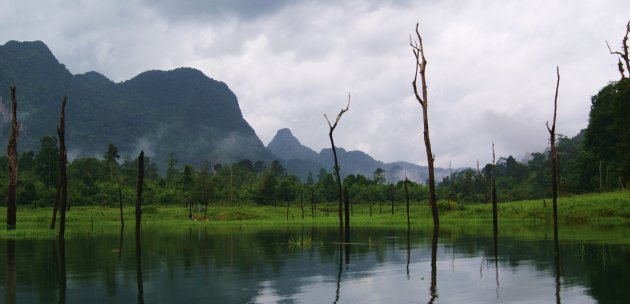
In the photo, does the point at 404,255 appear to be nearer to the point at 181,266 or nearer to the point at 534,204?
the point at 181,266

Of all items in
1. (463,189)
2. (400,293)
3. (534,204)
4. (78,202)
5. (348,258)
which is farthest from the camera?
(463,189)

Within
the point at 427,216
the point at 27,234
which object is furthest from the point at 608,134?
the point at 27,234

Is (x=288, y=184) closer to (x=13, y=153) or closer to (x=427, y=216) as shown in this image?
(x=427, y=216)

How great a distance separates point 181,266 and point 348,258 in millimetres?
7127

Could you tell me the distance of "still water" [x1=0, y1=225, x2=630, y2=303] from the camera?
1483 centimetres

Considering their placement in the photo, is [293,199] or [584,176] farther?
[293,199]

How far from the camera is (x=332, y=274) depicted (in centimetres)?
1931

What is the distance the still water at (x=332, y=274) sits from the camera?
14.8m

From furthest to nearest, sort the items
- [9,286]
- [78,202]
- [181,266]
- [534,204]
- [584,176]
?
[78,202]
[584,176]
[534,204]
[181,266]
[9,286]

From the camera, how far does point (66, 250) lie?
100 ft

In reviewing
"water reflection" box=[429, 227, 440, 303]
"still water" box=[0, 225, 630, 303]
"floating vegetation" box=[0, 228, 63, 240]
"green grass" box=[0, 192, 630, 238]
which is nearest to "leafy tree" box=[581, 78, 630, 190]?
"green grass" box=[0, 192, 630, 238]

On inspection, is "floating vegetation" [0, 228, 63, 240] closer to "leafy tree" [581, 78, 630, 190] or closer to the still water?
the still water

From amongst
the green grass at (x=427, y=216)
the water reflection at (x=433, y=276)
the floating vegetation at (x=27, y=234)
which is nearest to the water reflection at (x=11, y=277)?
the water reflection at (x=433, y=276)

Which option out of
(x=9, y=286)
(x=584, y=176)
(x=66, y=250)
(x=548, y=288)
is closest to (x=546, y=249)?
(x=548, y=288)
